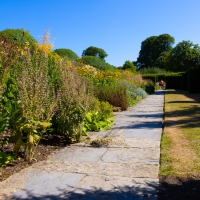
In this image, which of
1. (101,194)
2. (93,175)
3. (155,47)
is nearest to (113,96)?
(93,175)

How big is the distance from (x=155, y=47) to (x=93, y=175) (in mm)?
79160

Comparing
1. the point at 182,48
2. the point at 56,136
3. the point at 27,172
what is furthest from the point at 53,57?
the point at 182,48

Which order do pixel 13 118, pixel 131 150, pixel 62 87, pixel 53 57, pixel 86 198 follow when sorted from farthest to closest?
pixel 53 57 < pixel 62 87 < pixel 131 150 < pixel 13 118 < pixel 86 198

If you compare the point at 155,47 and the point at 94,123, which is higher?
the point at 155,47

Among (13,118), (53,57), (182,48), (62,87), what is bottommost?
(13,118)

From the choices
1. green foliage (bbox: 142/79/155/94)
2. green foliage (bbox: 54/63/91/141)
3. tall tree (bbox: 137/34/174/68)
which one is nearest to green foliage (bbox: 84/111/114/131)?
green foliage (bbox: 54/63/91/141)

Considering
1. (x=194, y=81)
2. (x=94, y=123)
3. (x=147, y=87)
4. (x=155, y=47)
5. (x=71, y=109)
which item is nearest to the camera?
(x=71, y=109)

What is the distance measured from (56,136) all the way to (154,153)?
2146 millimetres

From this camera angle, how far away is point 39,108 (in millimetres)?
4379

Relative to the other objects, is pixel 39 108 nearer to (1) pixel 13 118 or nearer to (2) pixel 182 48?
(1) pixel 13 118

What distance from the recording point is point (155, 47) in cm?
7994

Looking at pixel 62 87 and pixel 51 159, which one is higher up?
pixel 62 87

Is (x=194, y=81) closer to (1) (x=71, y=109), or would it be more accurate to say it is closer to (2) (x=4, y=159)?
(1) (x=71, y=109)

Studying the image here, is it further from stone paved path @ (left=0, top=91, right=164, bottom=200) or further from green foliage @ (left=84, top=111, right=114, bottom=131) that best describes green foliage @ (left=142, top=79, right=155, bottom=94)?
stone paved path @ (left=0, top=91, right=164, bottom=200)
